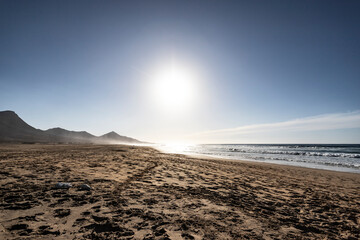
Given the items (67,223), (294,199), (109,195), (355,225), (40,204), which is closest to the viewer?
(67,223)

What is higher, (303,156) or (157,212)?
(157,212)

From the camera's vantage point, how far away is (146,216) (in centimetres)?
384

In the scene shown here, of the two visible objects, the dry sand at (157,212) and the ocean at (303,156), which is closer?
→ the dry sand at (157,212)

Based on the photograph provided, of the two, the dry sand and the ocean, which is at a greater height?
the dry sand

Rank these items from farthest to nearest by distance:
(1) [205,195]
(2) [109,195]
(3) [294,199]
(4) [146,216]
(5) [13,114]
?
1. (5) [13,114]
2. (3) [294,199]
3. (1) [205,195]
4. (2) [109,195]
5. (4) [146,216]

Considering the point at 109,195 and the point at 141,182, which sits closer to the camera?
the point at 109,195

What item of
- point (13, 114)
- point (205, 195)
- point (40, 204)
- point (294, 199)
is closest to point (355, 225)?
point (294, 199)

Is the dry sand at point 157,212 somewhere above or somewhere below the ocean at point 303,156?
above

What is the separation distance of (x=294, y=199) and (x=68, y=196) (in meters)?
7.86

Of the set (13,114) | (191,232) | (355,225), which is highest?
(13,114)

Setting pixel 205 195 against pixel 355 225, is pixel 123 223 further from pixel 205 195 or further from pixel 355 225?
pixel 355 225

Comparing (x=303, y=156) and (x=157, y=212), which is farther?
(x=303, y=156)

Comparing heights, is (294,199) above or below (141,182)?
below

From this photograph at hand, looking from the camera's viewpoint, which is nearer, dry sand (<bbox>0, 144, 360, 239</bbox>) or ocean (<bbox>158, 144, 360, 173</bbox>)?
dry sand (<bbox>0, 144, 360, 239</bbox>)
